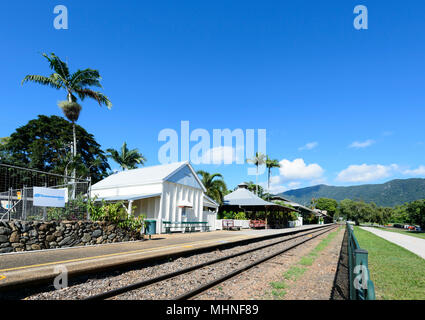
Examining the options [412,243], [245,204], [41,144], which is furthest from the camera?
[41,144]

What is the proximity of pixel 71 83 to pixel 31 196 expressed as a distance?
16.5m

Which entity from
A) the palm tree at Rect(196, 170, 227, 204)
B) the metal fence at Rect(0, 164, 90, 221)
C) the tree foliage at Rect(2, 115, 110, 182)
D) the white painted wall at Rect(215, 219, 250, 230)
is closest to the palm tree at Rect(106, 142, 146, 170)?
the tree foliage at Rect(2, 115, 110, 182)

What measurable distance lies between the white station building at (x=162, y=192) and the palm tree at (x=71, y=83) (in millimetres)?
4963

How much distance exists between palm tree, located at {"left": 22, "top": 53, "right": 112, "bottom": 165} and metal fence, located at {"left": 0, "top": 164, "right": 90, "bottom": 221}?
12801 millimetres

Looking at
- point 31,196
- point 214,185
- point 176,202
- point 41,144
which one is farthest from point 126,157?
point 31,196

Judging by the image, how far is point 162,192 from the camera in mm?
19891

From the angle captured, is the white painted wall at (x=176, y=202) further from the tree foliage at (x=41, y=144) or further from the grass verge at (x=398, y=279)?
the tree foliage at (x=41, y=144)

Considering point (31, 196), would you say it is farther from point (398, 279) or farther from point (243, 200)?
point (243, 200)

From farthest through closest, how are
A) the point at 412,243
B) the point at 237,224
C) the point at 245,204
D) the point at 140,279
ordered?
the point at 245,204 < the point at 237,224 < the point at 412,243 < the point at 140,279

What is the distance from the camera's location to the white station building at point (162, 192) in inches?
789

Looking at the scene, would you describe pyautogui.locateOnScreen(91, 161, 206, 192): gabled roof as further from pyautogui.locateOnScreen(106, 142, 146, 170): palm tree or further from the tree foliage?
pyautogui.locateOnScreen(106, 142, 146, 170): palm tree

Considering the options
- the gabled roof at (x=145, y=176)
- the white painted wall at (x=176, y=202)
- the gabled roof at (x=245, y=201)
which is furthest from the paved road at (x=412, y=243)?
the gabled roof at (x=145, y=176)
